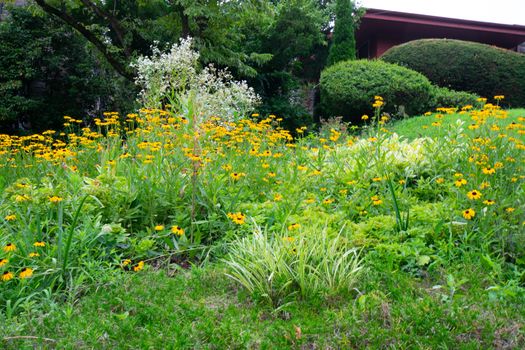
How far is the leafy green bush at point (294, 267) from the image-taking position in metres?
2.64

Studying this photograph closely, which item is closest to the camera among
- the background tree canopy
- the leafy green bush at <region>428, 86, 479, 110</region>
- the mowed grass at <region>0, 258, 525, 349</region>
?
the mowed grass at <region>0, 258, 525, 349</region>

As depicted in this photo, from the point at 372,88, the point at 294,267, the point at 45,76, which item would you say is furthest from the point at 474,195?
the point at 45,76

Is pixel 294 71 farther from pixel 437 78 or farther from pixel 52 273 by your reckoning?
pixel 52 273

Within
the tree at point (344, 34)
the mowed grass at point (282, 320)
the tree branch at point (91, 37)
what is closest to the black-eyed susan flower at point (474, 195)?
the mowed grass at point (282, 320)

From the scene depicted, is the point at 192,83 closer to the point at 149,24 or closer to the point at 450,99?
the point at 149,24

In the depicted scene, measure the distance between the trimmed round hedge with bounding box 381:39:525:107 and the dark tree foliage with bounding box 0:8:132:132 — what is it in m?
7.97

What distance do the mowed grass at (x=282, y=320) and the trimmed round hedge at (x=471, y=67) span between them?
423 inches

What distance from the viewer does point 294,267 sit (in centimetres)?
279

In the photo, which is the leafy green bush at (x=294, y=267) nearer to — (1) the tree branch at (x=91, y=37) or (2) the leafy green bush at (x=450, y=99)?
(2) the leafy green bush at (x=450, y=99)

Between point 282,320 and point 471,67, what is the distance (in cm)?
1176

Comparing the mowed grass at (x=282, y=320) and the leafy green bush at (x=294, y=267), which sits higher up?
the leafy green bush at (x=294, y=267)

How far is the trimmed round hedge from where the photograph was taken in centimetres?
1232

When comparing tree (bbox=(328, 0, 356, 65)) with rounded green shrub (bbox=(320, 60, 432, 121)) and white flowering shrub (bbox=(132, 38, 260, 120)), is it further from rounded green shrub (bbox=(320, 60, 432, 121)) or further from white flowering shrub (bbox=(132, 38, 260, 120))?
white flowering shrub (bbox=(132, 38, 260, 120))

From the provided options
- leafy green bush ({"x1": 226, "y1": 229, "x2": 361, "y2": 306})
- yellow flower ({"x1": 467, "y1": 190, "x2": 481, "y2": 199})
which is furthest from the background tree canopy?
yellow flower ({"x1": 467, "y1": 190, "x2": 481, "y2": 199})
